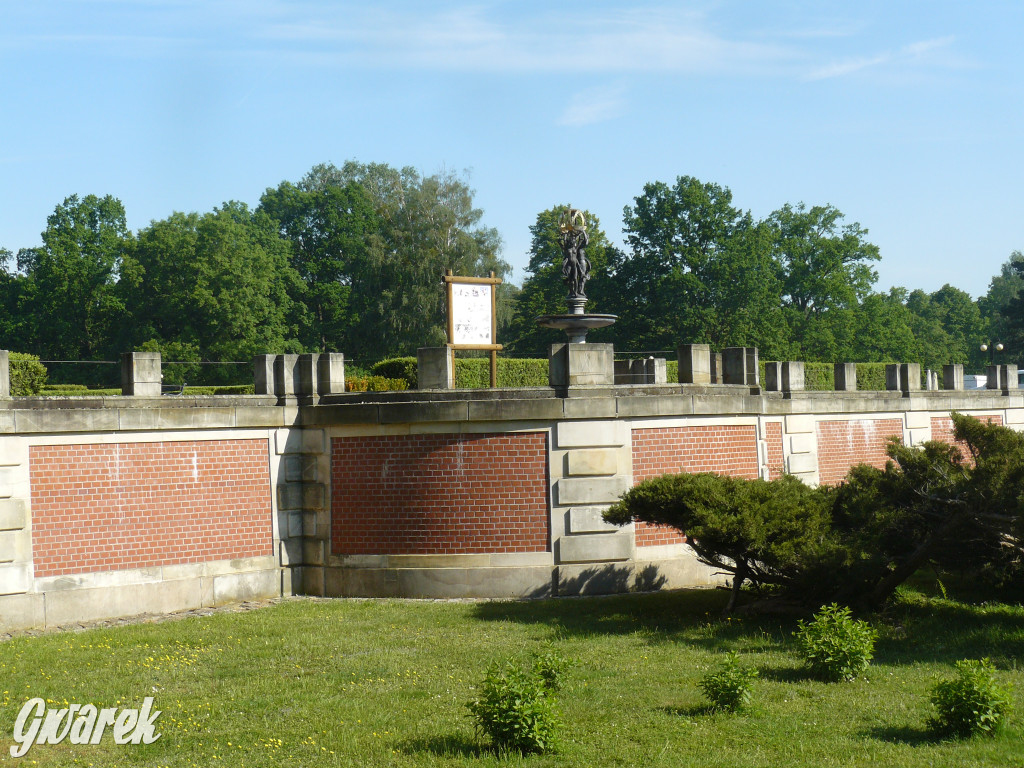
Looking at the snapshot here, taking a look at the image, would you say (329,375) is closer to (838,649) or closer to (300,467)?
(300,467)

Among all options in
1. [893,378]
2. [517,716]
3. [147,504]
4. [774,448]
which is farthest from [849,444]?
[517,716]

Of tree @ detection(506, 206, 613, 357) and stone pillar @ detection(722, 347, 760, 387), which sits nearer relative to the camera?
stone pillar @ detection(722, 347, 760, 387)

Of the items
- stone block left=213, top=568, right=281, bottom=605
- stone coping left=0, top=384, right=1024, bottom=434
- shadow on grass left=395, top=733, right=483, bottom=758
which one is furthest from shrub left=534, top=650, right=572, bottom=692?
stone block left=213, top=568, right=281, bottom=605

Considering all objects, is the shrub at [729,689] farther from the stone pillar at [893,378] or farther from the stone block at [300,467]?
the stone pillar at [893,378]

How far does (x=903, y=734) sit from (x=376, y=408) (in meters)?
10.5

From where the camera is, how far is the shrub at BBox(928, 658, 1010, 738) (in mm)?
9117

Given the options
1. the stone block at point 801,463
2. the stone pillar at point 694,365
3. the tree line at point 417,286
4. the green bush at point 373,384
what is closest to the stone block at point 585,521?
the stone pillar at point 694,365

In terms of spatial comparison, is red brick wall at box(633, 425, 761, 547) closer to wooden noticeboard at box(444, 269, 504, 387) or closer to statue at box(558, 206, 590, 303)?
wooden noticeboard at box(444, 269, 504, 387)

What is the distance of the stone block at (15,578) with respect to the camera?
15.2 m

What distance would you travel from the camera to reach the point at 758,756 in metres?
8.75

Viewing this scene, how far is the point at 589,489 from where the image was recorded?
17422mm

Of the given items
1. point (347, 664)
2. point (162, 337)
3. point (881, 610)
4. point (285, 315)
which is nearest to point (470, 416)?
point (347, 664)

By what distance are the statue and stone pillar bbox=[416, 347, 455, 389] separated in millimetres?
8850

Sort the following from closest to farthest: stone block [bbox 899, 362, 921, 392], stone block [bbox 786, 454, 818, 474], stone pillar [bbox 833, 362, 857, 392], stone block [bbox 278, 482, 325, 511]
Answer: stone block [bbox 278, 482, 325, 511]
stone block [bbox 786, 454, 818, 474]
stone pillar [bbox 833, 362, 857, 392]
stone block [bbox 899, 362, 921, 392]
